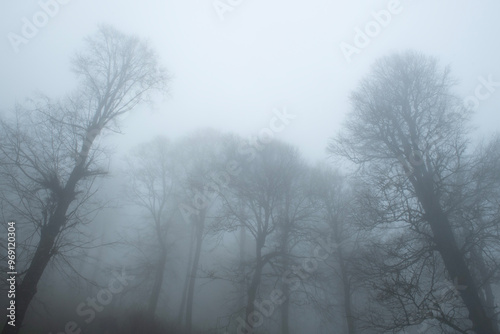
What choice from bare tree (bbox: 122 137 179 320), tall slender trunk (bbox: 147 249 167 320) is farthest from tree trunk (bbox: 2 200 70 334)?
bare tree (bbox: 122 137 179 320)

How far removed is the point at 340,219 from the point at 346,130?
7.85 metres

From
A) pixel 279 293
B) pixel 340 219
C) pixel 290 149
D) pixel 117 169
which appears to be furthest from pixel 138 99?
pixel 117 169

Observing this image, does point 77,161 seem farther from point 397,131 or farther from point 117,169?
point 117,169

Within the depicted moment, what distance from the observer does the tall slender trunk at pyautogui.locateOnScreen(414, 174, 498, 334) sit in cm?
620

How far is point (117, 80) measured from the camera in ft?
35.8

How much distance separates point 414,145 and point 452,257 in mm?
3148

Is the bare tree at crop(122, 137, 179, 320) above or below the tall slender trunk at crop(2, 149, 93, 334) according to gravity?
above

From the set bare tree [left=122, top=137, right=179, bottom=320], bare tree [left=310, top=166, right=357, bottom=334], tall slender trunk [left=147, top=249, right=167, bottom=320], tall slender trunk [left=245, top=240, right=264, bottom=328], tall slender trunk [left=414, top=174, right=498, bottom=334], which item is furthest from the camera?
bare tree [left=122, top=137, right=179, bottom=320]

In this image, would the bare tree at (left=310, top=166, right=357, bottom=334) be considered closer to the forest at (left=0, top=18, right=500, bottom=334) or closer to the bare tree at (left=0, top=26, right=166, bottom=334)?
the forest at (left=0, top=18, right=500, bottom=334)

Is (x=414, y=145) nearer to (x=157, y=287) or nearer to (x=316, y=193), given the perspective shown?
(x=316, y=193)

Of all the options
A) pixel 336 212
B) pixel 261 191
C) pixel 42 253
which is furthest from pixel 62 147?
pixel 336 212

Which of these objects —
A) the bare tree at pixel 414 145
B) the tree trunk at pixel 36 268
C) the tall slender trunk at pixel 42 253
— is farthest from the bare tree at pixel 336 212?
the tree trunk at pixel 36 268

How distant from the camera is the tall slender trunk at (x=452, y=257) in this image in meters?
6.20

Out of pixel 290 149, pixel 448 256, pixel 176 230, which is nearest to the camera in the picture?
pixel 448 256
